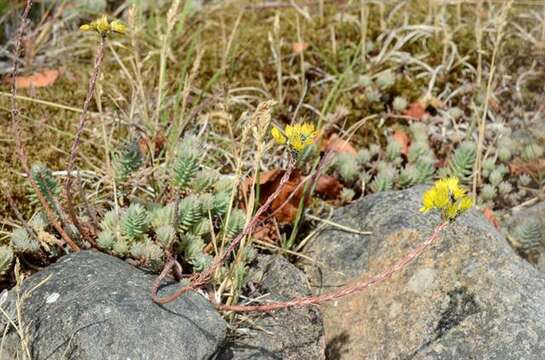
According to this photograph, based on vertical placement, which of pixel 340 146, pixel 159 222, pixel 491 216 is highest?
pixel 159 222

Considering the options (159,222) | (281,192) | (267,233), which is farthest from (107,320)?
(281,192)

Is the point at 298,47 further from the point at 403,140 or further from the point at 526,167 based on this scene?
the point at 526,167

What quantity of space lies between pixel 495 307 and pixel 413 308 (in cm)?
32

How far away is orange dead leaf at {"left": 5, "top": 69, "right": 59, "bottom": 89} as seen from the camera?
4492 mm

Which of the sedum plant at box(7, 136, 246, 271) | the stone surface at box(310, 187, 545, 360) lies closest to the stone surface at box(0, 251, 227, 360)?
the sedum plant at box(7, 136, 246, 271)

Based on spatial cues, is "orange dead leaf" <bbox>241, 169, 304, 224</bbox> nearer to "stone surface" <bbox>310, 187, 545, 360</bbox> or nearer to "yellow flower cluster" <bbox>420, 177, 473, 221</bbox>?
"stone surface" <bbox>310, 187, 545, 360</bbox>

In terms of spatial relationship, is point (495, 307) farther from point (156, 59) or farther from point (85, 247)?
point (156, 59)

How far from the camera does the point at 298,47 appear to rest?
469cm

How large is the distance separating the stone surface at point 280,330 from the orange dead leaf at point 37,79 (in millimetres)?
1932

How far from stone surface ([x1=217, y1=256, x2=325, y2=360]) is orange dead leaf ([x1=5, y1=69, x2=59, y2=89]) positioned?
1.93 meters

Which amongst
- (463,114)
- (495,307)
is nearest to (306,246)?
(495,307)

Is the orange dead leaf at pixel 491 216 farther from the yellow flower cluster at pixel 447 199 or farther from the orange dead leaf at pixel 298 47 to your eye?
the yellow flower cluster at pixel 447 199

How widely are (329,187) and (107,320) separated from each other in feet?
5.30

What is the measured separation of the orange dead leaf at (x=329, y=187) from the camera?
3957 millimetres
